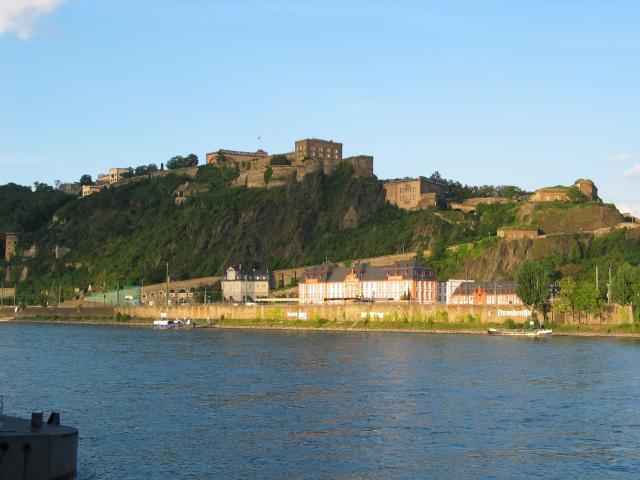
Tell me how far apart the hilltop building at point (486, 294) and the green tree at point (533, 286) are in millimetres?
5388

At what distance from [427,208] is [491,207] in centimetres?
912

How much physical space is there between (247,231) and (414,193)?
25.8 metres

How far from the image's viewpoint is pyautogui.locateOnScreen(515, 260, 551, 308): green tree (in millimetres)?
85375

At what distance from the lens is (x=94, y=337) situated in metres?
86.8

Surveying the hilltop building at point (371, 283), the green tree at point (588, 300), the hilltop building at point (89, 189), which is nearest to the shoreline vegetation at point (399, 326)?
the green tree at point (588, 300)

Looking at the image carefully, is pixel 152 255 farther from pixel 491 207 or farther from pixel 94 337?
pixel 94 337

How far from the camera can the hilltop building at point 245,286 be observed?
126000 millimetres

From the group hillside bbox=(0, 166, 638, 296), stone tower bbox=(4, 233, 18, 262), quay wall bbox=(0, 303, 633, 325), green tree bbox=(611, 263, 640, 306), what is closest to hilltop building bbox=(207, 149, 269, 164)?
hillside bbox=(0, 166, 638, 296)

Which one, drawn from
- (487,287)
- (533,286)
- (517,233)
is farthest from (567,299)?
(517,233)

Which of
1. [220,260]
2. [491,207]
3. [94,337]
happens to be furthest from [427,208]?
[94,337]

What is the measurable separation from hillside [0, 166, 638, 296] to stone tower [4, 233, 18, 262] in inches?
59.1

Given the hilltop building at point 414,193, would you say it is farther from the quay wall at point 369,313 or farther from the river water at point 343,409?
the river water at point 343,409

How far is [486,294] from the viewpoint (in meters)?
97.7

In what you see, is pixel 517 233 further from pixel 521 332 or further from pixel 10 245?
pixel 10 245
